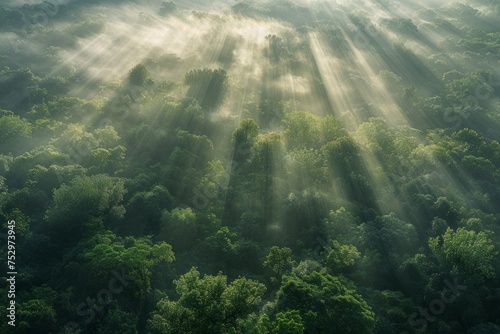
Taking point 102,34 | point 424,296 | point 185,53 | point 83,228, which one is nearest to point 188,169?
point 83,228

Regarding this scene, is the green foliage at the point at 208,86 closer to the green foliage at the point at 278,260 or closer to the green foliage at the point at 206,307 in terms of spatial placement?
the green foliage at the point at 278,260

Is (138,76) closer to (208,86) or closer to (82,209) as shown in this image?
(208,86)

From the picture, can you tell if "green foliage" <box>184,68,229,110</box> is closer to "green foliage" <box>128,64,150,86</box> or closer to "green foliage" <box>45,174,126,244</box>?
"green foliage" <box>128,64,150,86</box>

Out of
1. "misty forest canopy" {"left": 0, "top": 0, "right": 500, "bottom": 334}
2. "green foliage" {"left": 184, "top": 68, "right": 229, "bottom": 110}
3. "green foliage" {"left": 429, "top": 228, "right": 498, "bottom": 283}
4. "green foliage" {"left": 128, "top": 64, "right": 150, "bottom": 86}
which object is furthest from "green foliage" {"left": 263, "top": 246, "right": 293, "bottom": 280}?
"green foliage" {"left": 128, "top": 64, "right": 150, "bottom": 86}

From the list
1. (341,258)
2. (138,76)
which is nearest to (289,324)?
(341,258)

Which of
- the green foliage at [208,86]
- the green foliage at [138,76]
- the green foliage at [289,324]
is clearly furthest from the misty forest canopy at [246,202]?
the green foliage at [138,76]

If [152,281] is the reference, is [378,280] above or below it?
above

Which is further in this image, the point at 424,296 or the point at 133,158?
the point at 133,158

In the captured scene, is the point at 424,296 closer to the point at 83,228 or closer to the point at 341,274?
the point at 341,274
